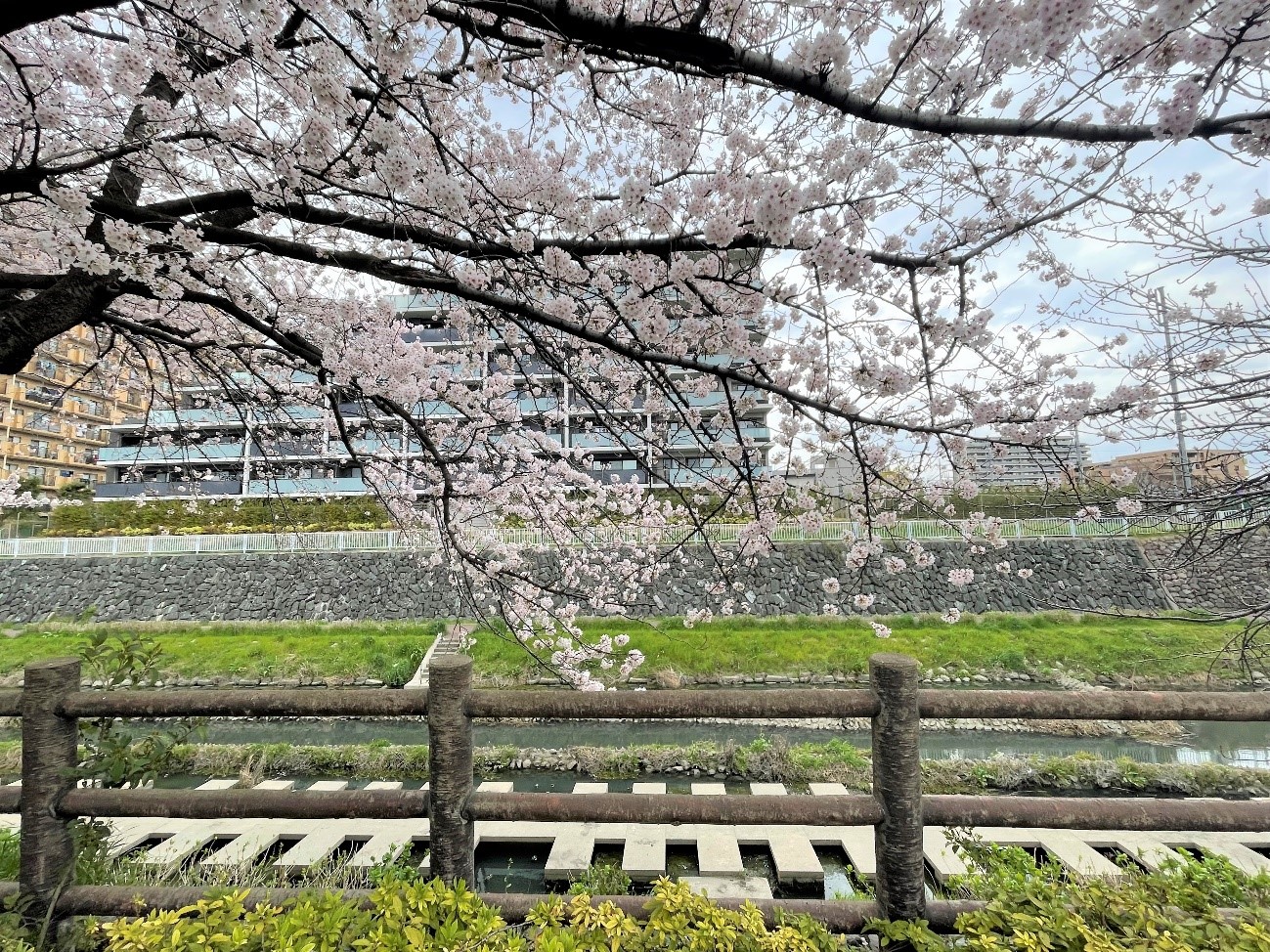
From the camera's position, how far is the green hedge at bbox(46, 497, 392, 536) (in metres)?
19.1

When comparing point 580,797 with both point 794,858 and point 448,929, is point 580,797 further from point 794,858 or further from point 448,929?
point 794,858

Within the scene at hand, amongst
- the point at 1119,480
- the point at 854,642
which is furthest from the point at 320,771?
the point at 854,642

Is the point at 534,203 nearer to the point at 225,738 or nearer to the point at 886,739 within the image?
the point at 886,739

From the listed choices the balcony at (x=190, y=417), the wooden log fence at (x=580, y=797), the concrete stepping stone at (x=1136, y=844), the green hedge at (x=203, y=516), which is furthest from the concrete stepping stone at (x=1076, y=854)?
the green hedge at (x=203, y=516)

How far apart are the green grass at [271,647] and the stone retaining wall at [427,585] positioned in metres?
0.98

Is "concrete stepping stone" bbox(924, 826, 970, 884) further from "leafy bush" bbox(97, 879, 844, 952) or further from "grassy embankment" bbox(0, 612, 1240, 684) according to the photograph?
"grassy embankment" bbox(0, 612, 1240, 684)

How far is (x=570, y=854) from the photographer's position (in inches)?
152

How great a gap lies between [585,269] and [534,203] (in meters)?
0.58

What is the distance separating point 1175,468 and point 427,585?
15426mm

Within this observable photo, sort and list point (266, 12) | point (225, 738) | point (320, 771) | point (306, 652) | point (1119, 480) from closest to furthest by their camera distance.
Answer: point (266, 12) < point (1119, 480) < point (320, 771) < point (225, 738) < point (306, 652)

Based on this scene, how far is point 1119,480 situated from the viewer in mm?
3840

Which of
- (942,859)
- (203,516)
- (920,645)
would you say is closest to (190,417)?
(203,516)

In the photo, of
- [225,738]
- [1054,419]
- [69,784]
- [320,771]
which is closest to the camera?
[69,784]

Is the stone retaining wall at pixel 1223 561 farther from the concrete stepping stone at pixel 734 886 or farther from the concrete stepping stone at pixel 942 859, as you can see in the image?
the concrete stepping stone at pixel 734 886
